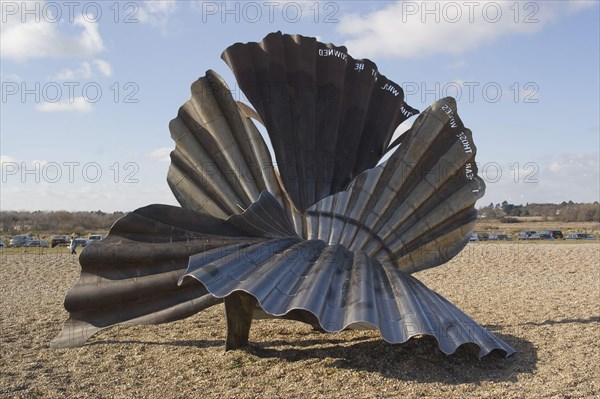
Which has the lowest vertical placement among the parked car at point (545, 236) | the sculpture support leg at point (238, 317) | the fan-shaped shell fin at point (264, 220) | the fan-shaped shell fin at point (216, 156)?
the sculpture support leg at point (238, 317)

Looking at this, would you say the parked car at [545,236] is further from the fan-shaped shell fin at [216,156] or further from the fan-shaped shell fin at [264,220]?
the fan-shaped shell fin at [264,220]

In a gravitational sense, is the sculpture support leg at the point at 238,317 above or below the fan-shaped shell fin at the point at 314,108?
below

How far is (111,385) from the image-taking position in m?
7.10

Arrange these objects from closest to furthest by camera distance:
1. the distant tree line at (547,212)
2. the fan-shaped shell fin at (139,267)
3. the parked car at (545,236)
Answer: the fan-shaped shell fin at (139,267) → the parked car at (545,236) → the distant tree line at (547,212)

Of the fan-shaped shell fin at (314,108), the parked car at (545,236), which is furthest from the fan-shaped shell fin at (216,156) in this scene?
the parked car at (545,236)

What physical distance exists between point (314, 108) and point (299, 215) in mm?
2000

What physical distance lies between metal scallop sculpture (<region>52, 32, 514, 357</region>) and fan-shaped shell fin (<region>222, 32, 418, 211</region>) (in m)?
0.02

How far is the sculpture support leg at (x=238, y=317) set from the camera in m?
8.05

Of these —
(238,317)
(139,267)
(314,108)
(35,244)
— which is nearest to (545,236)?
(35,244)

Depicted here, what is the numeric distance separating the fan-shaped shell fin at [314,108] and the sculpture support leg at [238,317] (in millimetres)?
2420

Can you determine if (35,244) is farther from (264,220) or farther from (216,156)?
(264,220)

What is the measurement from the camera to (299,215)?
32.7 feet

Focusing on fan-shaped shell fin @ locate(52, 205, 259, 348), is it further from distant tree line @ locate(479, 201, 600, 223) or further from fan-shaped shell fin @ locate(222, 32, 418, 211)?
distant tree line @ locate(479, 201, 600, 223)

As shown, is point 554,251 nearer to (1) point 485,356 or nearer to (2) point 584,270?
(2) point 584,270
